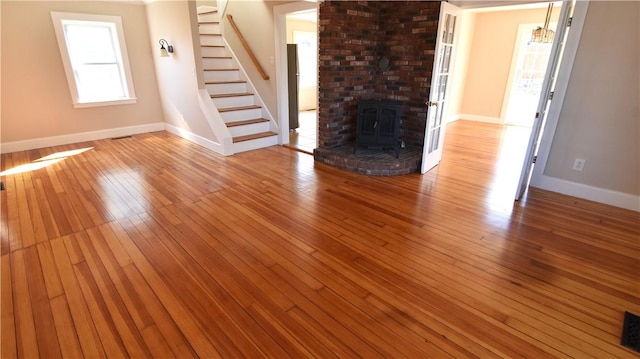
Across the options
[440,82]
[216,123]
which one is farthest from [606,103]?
[216,123]

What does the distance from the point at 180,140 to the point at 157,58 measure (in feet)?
5.23

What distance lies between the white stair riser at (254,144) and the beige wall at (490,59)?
199 inches

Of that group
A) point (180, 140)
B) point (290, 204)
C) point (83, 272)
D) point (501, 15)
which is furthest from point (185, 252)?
point (501, 15)

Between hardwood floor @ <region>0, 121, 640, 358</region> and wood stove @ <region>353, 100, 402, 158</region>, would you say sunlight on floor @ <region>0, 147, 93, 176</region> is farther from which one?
wood stove @ <region>353, 100, 402, 158</region>

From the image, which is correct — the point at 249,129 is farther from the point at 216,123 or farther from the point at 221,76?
the point at 221,76

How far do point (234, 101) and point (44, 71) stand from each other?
2.88 meters

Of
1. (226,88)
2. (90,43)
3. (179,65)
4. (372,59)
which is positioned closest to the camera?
(372,59)

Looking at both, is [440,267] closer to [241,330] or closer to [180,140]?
[241,330]

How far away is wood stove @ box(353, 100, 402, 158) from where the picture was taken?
4.07 meters

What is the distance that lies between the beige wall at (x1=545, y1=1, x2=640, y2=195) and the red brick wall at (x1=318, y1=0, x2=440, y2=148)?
5.22 feet

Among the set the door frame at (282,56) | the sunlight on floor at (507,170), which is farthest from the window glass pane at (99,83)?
the sunlight on floor at (507,170)

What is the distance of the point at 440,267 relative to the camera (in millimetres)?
2256

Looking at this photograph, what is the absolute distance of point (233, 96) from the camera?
17.9 ft

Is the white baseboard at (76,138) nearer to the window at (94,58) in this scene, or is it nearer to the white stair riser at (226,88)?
the window at (94,58)
